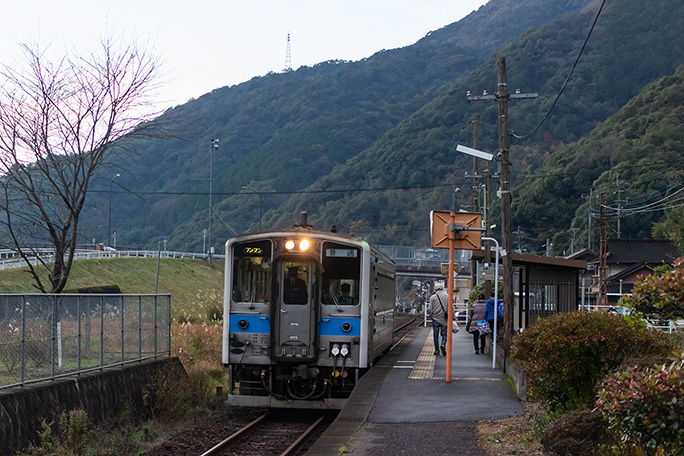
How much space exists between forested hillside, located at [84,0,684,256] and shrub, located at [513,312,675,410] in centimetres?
6688

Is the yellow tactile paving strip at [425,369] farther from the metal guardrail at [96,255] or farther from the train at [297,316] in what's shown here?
the metal guardrail at [96,255]

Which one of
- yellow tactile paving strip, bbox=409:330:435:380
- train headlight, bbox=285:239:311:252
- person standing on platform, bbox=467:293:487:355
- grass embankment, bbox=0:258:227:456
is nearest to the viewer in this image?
grass embankment, bbox=0:258:227:456

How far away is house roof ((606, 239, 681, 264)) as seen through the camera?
209 feet

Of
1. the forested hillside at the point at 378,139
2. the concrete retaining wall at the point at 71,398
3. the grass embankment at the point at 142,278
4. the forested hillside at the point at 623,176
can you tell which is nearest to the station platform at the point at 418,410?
the concrete retaining wall at the point at 71,398

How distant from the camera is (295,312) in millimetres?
13812

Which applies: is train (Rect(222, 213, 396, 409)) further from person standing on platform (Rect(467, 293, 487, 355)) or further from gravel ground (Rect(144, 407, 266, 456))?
person standing on platform (Rect(467, 293, 487, 355))

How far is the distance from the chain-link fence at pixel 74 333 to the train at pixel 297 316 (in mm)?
1978

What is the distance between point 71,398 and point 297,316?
390 centimetres

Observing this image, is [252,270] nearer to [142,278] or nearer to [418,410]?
[418,410]

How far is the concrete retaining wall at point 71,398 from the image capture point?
9.82 metres

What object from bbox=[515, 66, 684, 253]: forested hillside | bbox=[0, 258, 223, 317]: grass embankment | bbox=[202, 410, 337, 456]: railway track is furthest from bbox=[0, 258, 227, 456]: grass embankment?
bbox=[515, 66, 684, 253]: forested hillside

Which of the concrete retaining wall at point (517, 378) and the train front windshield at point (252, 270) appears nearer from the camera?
the concrete retaining wall at point (517, 378)

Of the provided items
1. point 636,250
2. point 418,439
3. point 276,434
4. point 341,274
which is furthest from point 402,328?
point 636,250

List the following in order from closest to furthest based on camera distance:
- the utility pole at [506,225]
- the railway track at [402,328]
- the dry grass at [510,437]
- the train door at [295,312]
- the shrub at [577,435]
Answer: the shrub at [577,435] < the dry grass at [510,437] < the train door at [295,312] < the utility pole at [506,225] < the railway track at [402,328]
